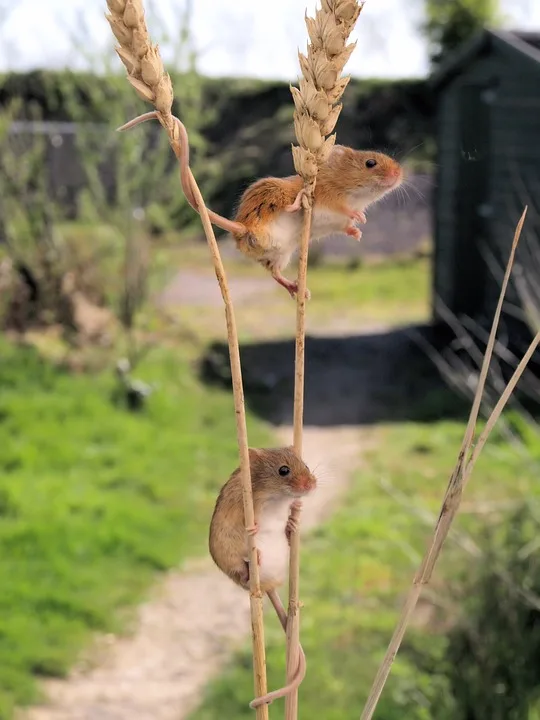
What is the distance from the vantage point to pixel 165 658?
364 centimetres

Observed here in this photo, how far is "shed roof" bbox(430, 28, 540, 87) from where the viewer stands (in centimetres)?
690

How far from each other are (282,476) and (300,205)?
20 centimetres


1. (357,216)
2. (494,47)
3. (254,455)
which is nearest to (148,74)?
(357,216)

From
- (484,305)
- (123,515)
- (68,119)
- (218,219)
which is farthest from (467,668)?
(68,119)

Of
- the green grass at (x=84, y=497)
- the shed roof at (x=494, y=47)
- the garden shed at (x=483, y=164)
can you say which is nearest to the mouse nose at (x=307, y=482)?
the green grass at (x=84, y=497)

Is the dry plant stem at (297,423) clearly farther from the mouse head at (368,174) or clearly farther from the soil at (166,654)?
the soil at (166,654)

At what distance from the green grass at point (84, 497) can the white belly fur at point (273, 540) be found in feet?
9.28

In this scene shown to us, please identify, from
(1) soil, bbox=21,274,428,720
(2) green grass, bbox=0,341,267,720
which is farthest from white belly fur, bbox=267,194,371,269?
(2) green grass, bbox=0,341,267,720

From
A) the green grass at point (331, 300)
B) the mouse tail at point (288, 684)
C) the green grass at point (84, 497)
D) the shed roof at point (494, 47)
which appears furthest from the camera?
the green grass at point (331, 300)

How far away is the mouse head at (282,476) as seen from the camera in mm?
671

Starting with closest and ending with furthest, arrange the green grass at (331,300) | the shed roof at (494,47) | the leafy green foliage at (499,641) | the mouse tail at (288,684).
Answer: the mouse tail at (288,684), the leafy green foliage at (499,641), the shed roof at (494,47), the green grass at (331,300)

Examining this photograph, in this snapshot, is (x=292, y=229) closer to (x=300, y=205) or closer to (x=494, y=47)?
(x=300, y=205)

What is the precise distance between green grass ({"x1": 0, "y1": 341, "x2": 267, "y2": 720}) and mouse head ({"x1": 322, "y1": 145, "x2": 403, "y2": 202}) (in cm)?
295

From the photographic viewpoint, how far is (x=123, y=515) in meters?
4.50
